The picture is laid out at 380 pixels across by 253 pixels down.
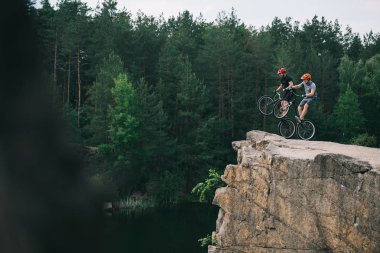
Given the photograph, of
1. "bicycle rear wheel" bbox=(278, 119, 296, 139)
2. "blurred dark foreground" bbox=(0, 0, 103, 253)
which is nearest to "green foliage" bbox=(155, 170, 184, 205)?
"bicycle rear wheel" bbox=(278, 119, 296, 139)

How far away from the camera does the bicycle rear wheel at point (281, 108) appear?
1916cm

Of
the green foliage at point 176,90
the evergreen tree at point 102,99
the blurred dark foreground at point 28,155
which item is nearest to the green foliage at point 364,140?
the green foliage at point 176,90

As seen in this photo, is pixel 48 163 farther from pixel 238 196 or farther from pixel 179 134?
pixel 179 134

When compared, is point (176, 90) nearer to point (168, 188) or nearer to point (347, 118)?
point (168, 188)

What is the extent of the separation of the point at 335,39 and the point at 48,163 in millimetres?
79645

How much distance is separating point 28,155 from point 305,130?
770 inches

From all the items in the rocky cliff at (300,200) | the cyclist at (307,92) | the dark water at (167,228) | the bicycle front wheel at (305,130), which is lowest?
the dark water at (167,228)

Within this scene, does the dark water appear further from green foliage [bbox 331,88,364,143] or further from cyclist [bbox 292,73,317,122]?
green foliage [bbox 331,88,364,143]

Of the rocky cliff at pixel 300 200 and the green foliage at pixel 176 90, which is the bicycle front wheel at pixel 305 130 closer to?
the rocky cliff at pixel 300 200

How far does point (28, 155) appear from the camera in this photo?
93 cm

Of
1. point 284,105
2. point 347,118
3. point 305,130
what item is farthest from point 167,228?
point 347,118

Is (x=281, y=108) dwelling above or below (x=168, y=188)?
above

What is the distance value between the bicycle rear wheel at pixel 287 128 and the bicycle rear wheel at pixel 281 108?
75 centimetres

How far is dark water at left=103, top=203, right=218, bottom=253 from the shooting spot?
33.5 metres
